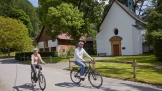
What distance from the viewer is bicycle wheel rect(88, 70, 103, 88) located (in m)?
8.86

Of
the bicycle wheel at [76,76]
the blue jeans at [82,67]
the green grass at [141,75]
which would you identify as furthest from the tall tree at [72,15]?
the blue jeans at [82,67]

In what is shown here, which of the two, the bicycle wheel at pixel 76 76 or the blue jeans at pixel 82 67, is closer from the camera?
the blue jeans at pixel 82 67

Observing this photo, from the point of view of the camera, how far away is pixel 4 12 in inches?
3127

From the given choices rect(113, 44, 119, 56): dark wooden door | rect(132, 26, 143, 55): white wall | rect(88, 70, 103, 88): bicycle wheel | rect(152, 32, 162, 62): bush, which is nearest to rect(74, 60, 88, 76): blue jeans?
rect(88, 70, 103, 88): bicycle wheel

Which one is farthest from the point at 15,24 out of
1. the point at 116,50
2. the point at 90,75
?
the point at 90,75

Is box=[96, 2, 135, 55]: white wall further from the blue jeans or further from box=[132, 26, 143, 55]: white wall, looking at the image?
the blue jeans

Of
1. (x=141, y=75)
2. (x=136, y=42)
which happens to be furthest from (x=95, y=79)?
(x=136, y=42)

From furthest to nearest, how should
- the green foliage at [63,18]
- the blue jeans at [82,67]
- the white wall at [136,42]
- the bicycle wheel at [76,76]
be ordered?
1. the white wall at [136,42]
2. the green foliage at [63,18]
3. the bicycle wheel at [76,76]
4. the blue jeans at [82,67]

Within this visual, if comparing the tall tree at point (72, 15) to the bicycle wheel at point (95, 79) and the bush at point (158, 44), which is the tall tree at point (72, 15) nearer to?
the bush at point (158, 44)

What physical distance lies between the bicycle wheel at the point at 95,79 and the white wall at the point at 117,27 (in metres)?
25.7

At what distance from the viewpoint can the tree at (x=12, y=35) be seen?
4428 cm

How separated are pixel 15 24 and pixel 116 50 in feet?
84.6

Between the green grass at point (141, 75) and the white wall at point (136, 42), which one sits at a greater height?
the white wall at point (136, 42)

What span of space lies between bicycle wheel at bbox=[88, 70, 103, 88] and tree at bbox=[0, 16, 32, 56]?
126 feet
